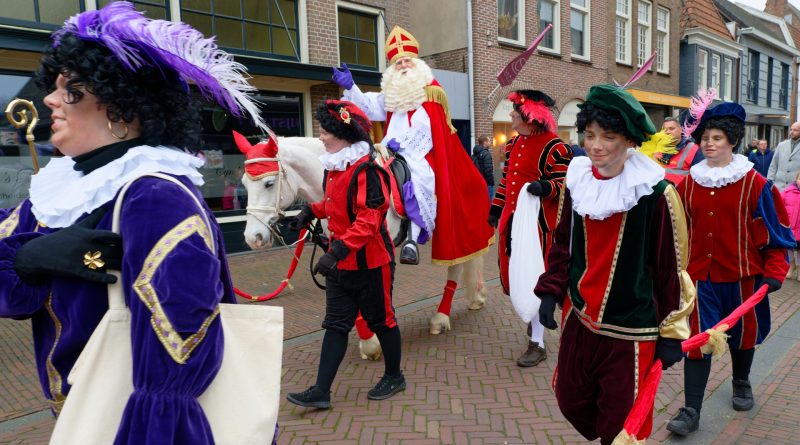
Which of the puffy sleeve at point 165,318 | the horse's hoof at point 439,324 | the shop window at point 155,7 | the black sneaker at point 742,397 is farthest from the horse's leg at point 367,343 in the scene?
the shop window at point 155,7

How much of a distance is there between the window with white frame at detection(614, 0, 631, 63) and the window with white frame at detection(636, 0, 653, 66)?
1.92ft

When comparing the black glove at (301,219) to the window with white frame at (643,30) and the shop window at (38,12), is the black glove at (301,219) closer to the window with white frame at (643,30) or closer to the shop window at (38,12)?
the shop window at (38,12)

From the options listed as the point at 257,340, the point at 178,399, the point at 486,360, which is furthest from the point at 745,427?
the point at 178,399

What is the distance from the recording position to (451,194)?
467cm

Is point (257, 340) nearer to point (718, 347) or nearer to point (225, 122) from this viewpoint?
point (718, 347)

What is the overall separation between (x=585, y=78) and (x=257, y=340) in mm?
A: 16282

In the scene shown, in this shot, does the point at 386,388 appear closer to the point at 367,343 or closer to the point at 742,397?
the point at 367,343

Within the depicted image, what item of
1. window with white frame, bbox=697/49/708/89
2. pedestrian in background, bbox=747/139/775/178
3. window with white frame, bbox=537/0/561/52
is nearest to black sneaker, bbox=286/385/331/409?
pedestrian in background, bbox=747/139/775/178

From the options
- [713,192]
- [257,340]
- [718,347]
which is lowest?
[718,347]

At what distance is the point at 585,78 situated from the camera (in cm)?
1580

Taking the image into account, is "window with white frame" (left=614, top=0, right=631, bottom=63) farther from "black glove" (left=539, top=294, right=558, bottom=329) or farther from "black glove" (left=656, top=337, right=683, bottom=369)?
"black glove" (left=656, top=337, right=683, bottom=369)

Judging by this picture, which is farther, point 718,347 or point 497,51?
point 497,51

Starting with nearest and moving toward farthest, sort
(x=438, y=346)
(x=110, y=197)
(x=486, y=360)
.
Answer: (x=110, y=197) → (x=486, y=360) → (x=438, y=346)

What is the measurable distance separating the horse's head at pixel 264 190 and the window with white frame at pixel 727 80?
24304 mm
